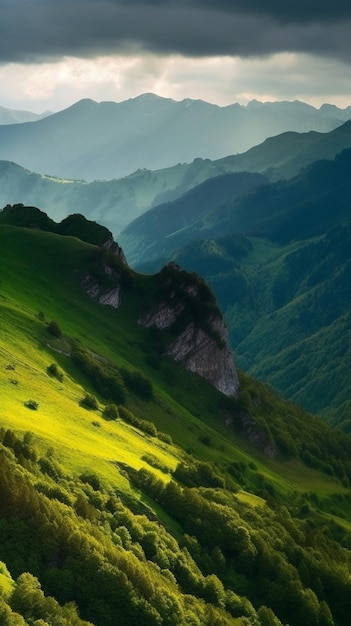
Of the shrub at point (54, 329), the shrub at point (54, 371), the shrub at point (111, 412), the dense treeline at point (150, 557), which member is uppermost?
the shrub at point (54, 329)

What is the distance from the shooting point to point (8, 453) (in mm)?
80438

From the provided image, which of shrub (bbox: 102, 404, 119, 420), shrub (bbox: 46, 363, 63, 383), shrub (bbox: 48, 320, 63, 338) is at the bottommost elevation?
shrub (bbox: 102, 404, 119, 420)

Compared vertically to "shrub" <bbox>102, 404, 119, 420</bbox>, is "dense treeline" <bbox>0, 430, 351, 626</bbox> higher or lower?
lower

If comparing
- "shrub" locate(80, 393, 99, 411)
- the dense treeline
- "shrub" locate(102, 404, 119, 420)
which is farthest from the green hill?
"shrub" locate(102, 404, 119, 420)

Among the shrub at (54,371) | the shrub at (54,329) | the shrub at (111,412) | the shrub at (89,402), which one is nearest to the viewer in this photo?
the shrub at (89,402)

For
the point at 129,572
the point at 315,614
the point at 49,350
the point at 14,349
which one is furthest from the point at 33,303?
the point at 129,572

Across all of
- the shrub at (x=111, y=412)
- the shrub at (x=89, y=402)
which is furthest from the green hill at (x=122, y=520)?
the shrub at (x=111, y=412)

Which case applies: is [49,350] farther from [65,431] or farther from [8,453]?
[8,453]

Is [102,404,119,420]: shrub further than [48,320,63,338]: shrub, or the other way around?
[48,320,63,338]: shrub

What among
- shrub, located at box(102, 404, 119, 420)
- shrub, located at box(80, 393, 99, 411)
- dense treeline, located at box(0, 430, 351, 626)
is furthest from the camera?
shrub, located at box(102, 404, 119, 420)

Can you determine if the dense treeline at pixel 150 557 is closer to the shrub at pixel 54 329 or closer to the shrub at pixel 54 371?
the shrub at pixel 54 371

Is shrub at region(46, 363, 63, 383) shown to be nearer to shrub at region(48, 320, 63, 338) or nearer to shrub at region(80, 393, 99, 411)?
A: shrub at region(80, 393, 99, 411)

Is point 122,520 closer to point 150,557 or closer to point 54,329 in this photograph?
point 150,557

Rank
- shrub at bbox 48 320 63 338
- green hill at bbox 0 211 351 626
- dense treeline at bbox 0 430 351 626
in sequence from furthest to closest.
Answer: shrub at bbox 48 320 63 338, green hill at bbox 0 211 351 626, dense treeline at bbox 0 430 351 626
